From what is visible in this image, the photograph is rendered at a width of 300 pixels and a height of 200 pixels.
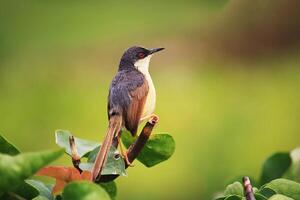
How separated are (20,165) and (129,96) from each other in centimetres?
46

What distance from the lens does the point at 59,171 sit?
1.36ft

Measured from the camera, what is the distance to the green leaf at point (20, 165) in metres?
0.34

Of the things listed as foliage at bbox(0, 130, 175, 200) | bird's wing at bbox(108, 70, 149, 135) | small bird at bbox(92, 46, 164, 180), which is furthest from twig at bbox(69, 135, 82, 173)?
bird's wing at bbox(108, 70, 149, 135)

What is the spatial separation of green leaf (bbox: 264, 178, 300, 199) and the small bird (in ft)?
0.57

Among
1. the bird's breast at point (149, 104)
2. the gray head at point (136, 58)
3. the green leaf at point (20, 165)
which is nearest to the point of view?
the green leaf at point (20, 165)

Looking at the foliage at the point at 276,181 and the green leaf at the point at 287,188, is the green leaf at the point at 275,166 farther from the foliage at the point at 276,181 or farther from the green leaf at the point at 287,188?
the green leaf at the point at 287,188

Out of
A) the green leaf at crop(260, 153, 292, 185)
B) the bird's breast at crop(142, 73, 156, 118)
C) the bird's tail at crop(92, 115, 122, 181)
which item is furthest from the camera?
the bird's breast at crop(142, 73, 156, 118)

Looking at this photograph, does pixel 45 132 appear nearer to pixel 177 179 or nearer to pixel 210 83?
pixel 177 179

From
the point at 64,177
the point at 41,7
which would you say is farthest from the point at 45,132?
the point at 64,177

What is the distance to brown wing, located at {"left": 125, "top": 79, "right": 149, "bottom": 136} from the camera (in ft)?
2.32

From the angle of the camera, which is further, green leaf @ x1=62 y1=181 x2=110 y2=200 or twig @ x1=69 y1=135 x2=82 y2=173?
twig @ x1=69 y1=135 x2=82 y2=173

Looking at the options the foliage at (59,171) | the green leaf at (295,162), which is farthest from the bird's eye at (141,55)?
the foliage at (59,171)

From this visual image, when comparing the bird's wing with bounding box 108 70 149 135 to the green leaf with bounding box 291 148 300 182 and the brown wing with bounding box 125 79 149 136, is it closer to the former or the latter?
the brown wing with bounding box 125 79 149 136

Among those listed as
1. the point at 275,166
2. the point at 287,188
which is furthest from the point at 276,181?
the point at 275,166
